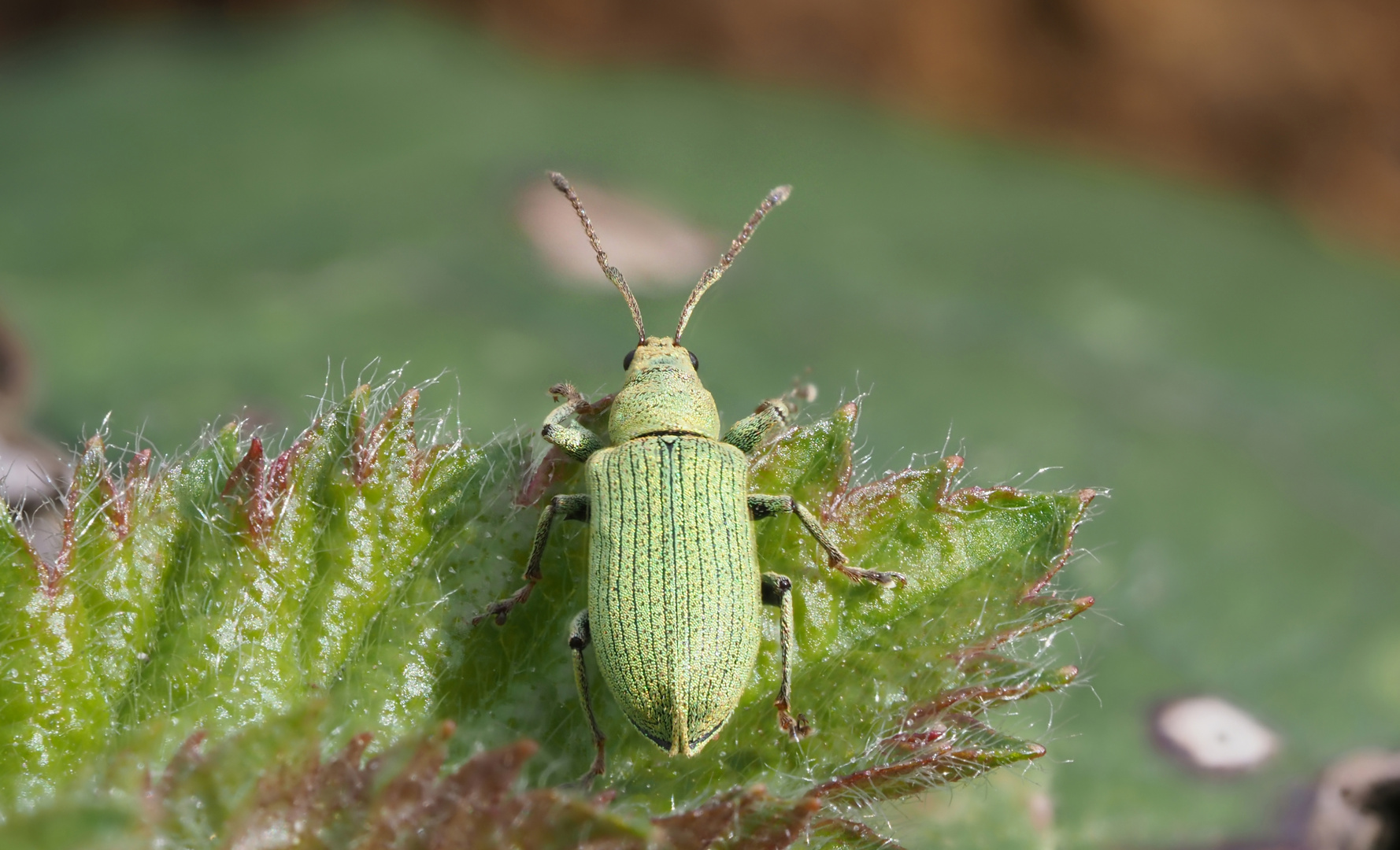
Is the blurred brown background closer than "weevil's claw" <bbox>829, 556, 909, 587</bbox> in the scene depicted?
Answer: No

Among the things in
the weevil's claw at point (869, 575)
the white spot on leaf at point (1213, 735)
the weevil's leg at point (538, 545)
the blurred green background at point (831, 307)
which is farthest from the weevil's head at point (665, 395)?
the white spot on leaf at point (1213, 735)

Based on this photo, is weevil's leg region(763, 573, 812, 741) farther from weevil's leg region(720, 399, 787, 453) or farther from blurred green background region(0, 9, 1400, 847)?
blurred green background region(0, 9, 1400, 847)

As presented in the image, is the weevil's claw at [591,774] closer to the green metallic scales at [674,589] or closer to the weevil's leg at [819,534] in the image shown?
the green metallic scales at [674,589]

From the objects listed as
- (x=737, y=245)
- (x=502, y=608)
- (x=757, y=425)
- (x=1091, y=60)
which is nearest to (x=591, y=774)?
(x=502, y=608)

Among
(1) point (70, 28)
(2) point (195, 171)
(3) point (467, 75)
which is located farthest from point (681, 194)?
(1) point (70, 28)

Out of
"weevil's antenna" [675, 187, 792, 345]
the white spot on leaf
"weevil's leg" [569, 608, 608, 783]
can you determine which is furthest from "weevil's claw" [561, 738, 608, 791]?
the white spot on leaf

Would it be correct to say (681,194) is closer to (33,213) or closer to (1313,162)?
(33,213)

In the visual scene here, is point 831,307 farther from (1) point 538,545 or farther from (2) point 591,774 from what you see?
(2) point 591,774
